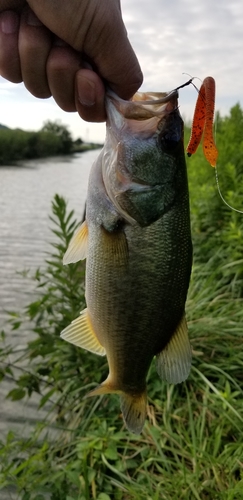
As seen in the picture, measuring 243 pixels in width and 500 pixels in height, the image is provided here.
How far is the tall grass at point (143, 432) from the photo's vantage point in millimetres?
3033

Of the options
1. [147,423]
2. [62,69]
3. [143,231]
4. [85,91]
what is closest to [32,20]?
[62,69]

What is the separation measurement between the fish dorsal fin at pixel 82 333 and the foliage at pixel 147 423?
0.97 meters

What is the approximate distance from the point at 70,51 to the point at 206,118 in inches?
20.5

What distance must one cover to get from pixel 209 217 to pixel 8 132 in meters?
40.1

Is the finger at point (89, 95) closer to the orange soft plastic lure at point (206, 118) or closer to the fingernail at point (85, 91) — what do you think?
the fingernail at point (85, 91)

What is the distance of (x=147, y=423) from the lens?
3719 mm

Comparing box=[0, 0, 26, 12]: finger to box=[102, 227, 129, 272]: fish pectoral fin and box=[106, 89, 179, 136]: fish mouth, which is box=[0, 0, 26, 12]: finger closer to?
box=[106, 89, 179, 136]: fish mouth

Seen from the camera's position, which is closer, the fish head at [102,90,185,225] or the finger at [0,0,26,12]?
the finger at [0,0,26,12]

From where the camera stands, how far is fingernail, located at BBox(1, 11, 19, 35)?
5.53ft

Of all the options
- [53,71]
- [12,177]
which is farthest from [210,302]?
[12,177]

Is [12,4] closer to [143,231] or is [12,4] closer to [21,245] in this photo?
[143,231]

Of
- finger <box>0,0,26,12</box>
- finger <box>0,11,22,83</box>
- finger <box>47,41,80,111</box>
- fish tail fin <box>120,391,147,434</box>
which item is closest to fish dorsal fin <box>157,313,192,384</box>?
fish tail fin <box>120,391,147,434</box>

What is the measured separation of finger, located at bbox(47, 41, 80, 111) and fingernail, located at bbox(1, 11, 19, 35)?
5.7 inches

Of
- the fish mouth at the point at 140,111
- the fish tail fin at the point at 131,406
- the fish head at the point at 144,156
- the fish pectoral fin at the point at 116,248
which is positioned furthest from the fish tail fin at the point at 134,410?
the fish mouth at the point at 140,111
